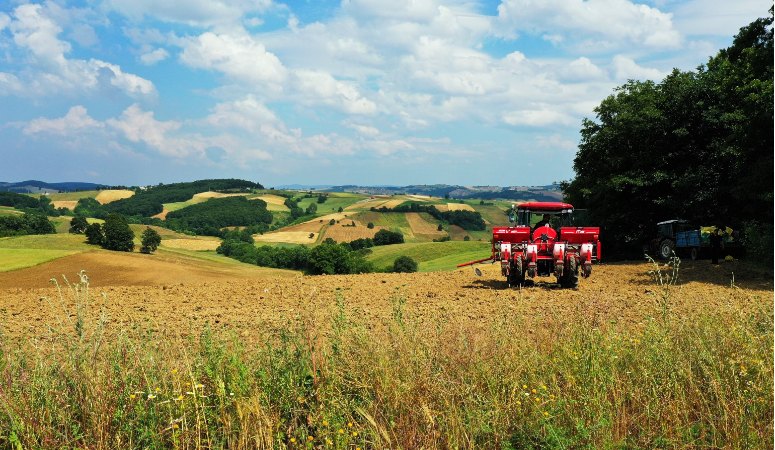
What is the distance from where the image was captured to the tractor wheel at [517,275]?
1369 cm

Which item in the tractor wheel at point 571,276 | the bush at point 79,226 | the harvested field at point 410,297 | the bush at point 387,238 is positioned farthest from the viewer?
the bush at point 387,238

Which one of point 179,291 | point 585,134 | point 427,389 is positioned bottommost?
point 179,291

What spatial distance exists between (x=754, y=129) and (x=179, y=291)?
52.9 feet

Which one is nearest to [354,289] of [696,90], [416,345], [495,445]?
[416,345]

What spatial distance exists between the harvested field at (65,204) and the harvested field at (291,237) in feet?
165

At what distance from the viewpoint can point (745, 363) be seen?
4.34 m

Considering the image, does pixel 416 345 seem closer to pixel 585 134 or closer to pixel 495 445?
pixel 495 445

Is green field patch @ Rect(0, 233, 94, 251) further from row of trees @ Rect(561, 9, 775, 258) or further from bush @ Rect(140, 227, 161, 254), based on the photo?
row of trees @ Rect(561, 9, 775, 258)

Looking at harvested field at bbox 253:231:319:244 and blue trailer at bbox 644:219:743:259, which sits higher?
blue trailer at bbox 644:219:743:259

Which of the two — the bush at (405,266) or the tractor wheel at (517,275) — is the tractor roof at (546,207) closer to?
the tractor wheel at (517,275)

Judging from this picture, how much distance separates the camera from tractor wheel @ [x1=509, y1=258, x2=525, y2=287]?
1369 cm

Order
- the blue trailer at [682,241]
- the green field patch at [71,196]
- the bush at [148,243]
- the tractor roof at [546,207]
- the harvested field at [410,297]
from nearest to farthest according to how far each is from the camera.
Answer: the harvested field at [410,297]
the tractor roof at [546,207]
the blue trailer at [682,241]
the bush at [148,243]
the green field patch at [71,196]

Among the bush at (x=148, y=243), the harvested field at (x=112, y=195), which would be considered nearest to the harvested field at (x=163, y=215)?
the harvested field at (x=112, y=195)

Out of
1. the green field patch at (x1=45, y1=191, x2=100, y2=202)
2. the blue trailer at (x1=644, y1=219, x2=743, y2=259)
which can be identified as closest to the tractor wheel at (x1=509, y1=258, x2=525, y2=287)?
the blue trailer at (x1=644, y1=219, x2=743, y2=259)
